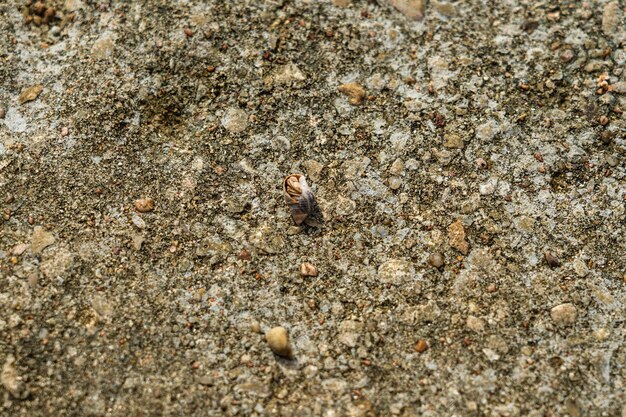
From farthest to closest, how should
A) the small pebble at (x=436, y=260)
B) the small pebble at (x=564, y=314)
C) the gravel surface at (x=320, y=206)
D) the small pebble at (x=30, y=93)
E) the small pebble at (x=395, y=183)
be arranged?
the small pebble at (x=30, y=93)
the small pebble at (x=395, y=183)
the small pebble at (x=436, y=260)
the small pebble at (x=564, y=314)
the gravel surface at (x=320, y=206)

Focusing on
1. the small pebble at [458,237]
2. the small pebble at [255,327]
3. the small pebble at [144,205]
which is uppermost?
the small pebble at [144,205]

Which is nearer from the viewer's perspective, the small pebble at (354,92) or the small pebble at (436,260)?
the small pebble at (436,260)

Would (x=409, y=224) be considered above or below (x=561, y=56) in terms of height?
below

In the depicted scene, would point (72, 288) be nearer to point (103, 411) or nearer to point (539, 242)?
point (103, 411)

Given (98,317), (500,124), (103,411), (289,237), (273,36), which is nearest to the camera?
(103,411)

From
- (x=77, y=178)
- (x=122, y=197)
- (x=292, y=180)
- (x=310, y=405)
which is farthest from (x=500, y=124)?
(x=77, y=178)

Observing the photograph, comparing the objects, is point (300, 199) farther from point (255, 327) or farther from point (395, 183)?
point (255, 327)

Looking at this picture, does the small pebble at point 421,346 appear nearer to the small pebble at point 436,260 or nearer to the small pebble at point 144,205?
the small pebble at point 436,260

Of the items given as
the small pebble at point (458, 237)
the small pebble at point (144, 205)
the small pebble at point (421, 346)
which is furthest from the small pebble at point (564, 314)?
the small pebble at point (144, 205)
